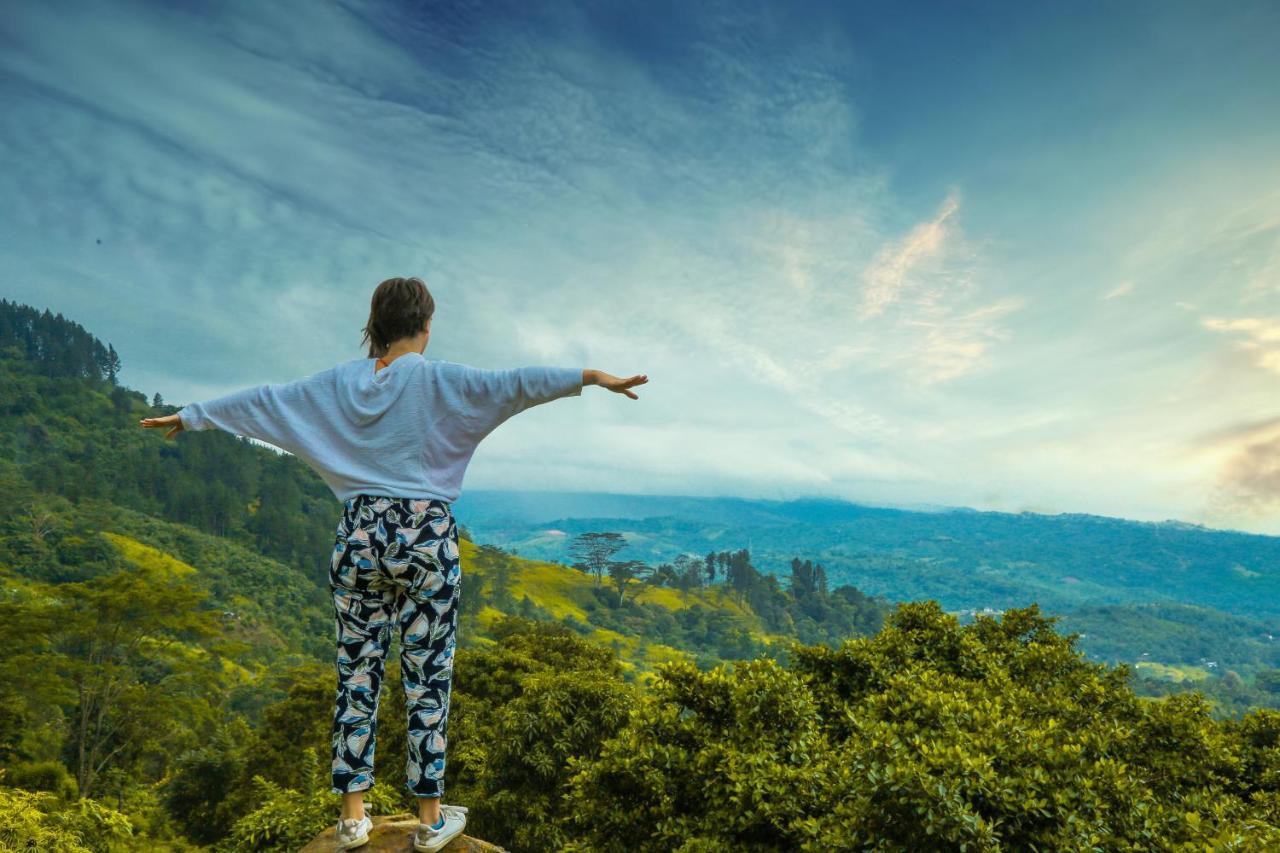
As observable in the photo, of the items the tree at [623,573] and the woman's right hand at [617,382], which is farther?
the tree at [623,573]

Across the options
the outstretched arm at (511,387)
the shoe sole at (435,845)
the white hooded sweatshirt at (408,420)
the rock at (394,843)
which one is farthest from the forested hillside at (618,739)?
the white hooded sweatshirt at (408,420)

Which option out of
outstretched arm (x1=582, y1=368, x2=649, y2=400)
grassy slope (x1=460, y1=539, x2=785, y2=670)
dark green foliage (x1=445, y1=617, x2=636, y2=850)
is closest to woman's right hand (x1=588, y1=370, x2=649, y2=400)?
outstretched arm (x1=582, y1=368, x2=649, y2=400)

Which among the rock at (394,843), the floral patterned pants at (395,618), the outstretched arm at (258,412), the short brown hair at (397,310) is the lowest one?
the rock at (394,843)

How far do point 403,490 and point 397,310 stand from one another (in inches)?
39.5

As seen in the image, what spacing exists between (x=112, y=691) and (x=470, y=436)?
1243 inches

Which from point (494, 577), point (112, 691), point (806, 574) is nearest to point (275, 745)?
point (112, 691)

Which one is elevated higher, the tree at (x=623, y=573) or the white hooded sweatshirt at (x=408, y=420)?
the white hooded sweatshirt at (x=408, y=420)

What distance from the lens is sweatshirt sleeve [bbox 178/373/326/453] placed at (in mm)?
3818

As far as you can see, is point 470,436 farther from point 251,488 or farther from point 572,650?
point 251,488

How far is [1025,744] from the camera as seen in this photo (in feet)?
16.3

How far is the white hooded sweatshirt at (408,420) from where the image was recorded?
144 inches

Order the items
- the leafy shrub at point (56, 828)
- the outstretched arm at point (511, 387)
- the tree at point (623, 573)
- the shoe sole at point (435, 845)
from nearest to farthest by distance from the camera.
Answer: the outstretched arm at point (511, 387) → the shoe sole at point (435, 845) → the leafy shrub at point (56, 828) → the tree at point (623, 573)

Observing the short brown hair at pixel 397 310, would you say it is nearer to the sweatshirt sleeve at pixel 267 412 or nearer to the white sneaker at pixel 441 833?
the sweatshirt sleeve at pixel 267 412

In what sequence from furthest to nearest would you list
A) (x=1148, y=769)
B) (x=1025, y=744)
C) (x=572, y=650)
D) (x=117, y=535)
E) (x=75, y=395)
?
1. (x=75, y=395)
2. (x=117, y=535)
3. (x=572, y=650)
4. (x=1148, y=769)
5. (x=1025, y=744)
